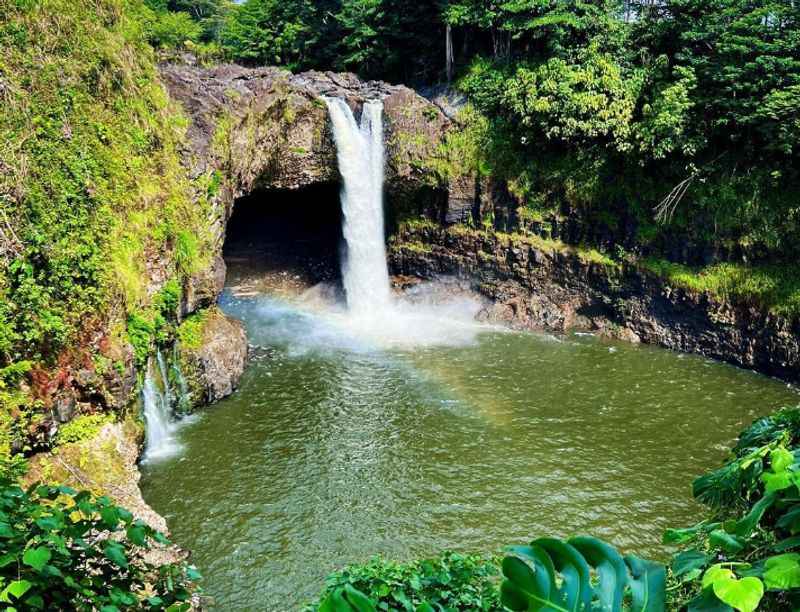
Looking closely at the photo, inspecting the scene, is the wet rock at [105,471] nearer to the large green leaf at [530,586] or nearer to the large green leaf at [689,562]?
the large green leaf at [530,586]

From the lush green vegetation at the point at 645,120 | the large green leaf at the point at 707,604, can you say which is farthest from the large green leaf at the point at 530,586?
the lush green vegetation at the point at 645,120

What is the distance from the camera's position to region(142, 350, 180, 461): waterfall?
35.3 ft

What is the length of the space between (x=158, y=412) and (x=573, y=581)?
1091 cm

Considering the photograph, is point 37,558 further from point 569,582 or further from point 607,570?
point 607,570

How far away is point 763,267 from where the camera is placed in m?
15.3

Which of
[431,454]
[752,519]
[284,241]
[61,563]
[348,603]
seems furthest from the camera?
[284,241]

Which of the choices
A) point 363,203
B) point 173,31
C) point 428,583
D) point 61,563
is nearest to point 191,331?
point 363,203

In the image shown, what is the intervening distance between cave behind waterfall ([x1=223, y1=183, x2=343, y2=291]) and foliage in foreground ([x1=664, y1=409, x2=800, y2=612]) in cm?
1855

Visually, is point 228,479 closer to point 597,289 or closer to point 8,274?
point 8,274

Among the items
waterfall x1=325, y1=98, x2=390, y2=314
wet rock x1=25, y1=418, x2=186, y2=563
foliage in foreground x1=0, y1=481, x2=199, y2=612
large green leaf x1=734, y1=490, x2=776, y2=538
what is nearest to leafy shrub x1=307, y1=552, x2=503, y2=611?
foliage in foreground x1=0, y1=481, x2=199, y2=612

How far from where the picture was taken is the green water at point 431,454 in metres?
8.62

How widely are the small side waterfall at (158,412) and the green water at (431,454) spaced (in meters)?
0.32

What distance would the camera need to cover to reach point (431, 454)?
10922 millimetres

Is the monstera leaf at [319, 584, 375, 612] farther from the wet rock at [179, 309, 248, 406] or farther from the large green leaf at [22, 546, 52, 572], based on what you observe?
the wet rock at [179, 309, 248, 406]
